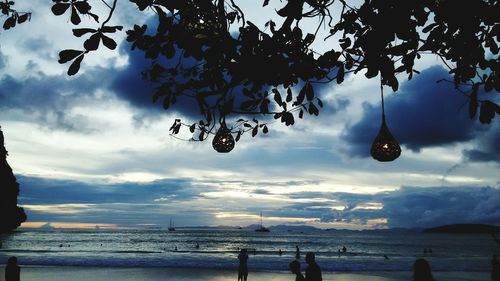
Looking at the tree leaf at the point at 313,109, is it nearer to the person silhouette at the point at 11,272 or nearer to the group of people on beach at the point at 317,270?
the group of people on beach at the point at 317,270

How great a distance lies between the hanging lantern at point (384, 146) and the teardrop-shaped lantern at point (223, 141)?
59.5 inches

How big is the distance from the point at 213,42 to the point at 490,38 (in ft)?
7.04

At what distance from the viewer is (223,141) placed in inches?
173

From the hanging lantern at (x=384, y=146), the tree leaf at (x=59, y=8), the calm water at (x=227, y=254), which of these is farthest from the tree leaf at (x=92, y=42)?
the calm water at (x=227, y=254)

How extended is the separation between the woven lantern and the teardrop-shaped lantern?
151 centimetres

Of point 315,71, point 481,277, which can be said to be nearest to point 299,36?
point 315,71

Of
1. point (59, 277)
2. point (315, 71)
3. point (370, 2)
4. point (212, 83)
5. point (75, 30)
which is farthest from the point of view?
point (59, 277)

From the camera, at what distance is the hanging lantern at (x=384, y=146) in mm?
4219

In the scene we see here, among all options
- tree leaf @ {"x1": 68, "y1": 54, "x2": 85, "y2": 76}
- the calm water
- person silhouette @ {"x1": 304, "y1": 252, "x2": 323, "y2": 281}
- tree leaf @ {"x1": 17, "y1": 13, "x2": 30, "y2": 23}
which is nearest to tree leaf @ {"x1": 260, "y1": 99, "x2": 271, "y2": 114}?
tree leaf @ {"x1": 68, "y1": 54, "x2": 85, "y2": 76}

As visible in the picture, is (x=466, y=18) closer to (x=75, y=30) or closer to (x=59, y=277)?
(x=75, y=30)

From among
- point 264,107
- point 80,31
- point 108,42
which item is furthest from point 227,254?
point 80,31

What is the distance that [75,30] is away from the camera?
2.41m

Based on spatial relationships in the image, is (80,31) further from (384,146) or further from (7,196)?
(7,196)

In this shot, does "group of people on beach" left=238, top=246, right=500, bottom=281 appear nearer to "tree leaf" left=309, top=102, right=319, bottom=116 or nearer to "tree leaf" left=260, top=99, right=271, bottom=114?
"tree leaf" left=309, top=102, right=319, bottom=116
